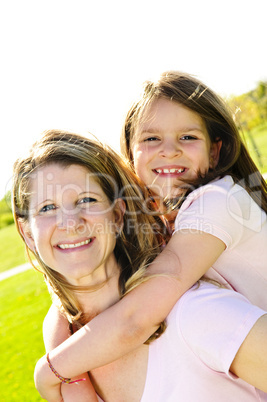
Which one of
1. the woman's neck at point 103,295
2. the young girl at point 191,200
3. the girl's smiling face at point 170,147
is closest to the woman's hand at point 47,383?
the young girl at point 191,200

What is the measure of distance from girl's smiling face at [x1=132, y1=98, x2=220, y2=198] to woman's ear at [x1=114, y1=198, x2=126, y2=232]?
0.59 meters

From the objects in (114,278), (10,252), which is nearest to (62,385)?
(114,278)

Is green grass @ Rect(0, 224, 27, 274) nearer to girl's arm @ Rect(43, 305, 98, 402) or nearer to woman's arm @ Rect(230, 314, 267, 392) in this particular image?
girl's arm @ Rect(43, 305, 98, 402)

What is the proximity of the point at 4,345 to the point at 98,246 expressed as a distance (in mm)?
6417

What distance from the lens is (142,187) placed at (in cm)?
309

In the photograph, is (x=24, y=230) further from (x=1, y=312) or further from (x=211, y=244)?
(x=1, y=312)

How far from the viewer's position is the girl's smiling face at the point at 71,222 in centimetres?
231

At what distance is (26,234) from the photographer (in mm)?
2709

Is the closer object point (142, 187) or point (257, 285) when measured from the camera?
point (257, 285)

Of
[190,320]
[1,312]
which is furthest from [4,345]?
[190,320]

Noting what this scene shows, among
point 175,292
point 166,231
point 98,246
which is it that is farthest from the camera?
point 166,231

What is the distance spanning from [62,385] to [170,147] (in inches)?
64.9

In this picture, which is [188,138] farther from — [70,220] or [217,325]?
[217,325]

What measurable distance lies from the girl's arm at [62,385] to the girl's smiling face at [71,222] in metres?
0.39
